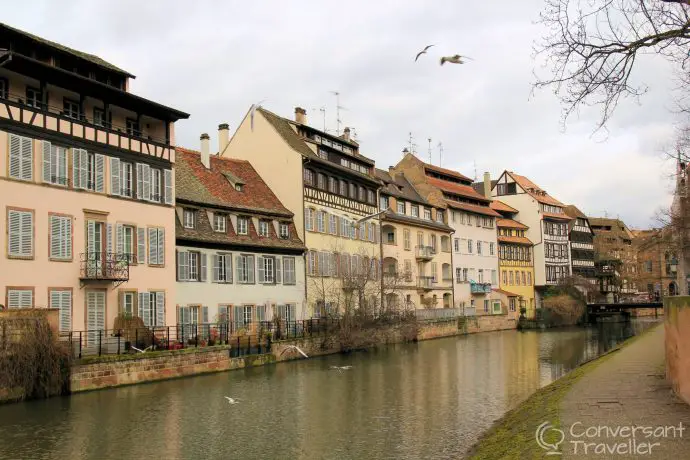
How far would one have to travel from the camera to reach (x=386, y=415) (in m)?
19.0

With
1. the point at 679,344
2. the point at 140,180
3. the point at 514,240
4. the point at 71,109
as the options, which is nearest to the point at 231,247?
the point at 140,180

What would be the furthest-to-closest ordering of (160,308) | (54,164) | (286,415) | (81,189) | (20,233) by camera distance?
(160,308)
(81,189)
(54,164)
(20,233)
(286,415)

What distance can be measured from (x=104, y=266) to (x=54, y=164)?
13.5 feet

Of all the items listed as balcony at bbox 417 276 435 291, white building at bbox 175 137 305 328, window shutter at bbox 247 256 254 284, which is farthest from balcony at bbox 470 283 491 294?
window shutter at bbox 247 256 254 284

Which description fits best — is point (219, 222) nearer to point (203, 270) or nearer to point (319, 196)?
point (203, 270)

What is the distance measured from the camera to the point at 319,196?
4431 centimetres

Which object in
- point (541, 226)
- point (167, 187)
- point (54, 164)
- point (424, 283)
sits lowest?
point (424, 283)

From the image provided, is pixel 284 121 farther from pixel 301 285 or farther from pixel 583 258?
pixel 583 258

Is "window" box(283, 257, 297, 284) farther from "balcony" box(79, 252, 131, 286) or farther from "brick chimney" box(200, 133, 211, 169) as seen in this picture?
"balcony" box(79, 252, 131, 286)

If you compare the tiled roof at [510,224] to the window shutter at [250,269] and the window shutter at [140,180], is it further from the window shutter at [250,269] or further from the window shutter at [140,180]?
the window shutter at [140,180]

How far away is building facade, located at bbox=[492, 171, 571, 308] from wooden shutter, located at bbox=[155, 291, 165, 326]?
54.1 m

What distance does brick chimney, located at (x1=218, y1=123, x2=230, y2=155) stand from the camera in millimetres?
47188

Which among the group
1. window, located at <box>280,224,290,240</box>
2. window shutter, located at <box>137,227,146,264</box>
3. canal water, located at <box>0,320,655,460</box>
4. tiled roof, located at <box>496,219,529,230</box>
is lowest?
canal water, located at <box>0,320,655,460</box>

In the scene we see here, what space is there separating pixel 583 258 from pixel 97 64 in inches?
2735
